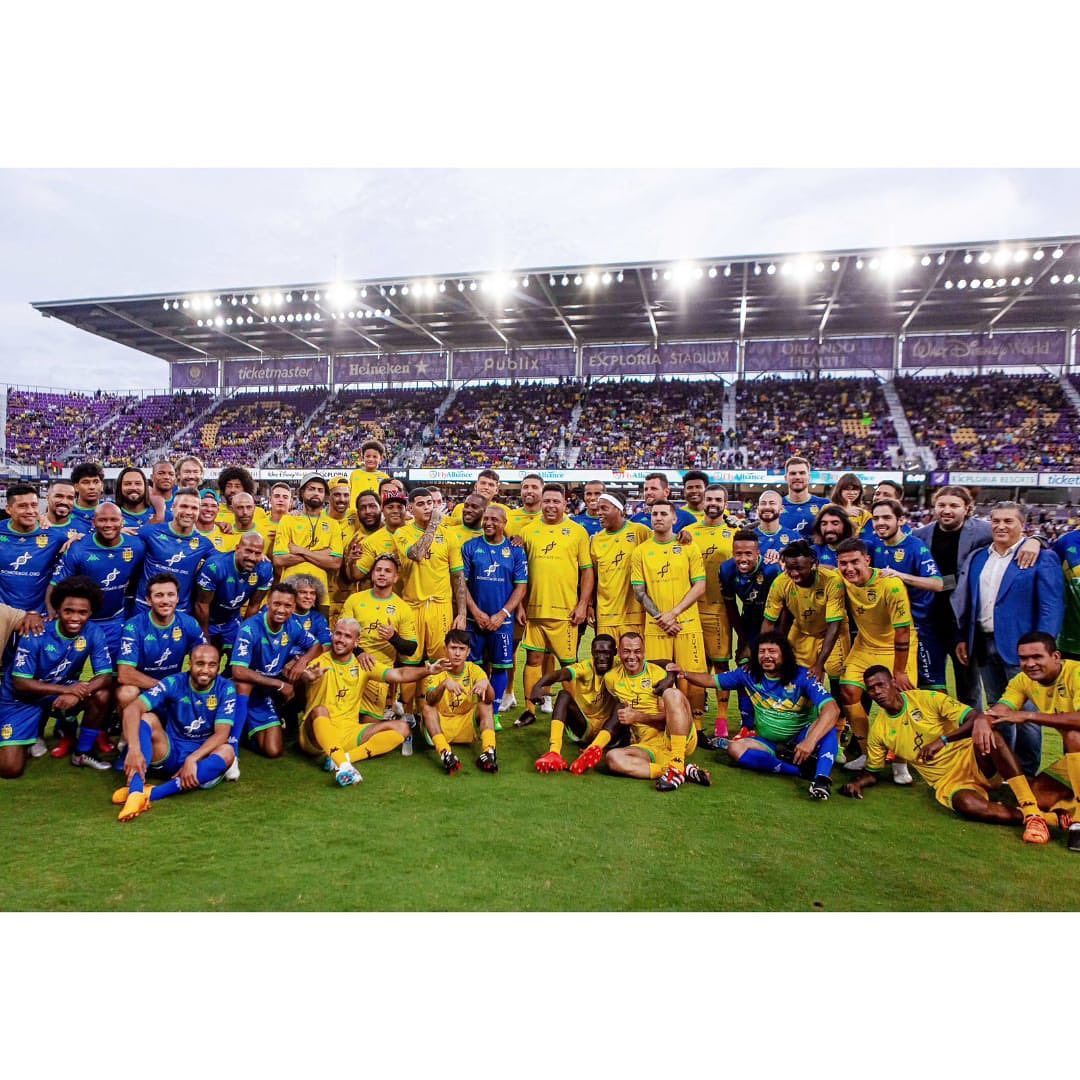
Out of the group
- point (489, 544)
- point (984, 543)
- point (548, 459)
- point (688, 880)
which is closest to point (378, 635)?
point (489, 544)

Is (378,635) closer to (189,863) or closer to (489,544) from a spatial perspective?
(489,544)

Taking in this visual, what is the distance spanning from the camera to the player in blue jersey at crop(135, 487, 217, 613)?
17.5 feet

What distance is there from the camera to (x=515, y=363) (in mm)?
34531

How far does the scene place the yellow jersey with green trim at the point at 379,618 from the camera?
5.38 meters

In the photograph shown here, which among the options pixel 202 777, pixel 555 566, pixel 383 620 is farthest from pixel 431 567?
pixel 202 777

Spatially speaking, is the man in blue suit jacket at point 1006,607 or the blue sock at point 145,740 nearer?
the blue sock at point 145,740

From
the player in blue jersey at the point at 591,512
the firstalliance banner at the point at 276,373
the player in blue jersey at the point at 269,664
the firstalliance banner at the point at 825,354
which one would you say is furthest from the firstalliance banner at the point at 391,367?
the player in blue jersey at the point at 269,664

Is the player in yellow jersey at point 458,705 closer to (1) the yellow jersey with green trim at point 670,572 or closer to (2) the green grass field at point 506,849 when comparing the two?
(2) the green grass field at point 506,849

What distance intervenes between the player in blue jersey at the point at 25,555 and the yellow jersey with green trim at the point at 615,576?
14.2 ft

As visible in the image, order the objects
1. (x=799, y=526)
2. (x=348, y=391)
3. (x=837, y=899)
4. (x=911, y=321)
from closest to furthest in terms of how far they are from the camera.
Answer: (x=837, y=899), (x=799, y=526), (x=911, y=321), (x=348, y=391)

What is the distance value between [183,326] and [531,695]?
116 ft

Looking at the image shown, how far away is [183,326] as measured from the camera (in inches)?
1326

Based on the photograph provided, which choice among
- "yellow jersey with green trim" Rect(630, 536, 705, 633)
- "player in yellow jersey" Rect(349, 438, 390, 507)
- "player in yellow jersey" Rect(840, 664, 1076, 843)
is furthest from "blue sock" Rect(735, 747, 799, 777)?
"player in yellow jersey" Rect(349, 438, 390, 507)

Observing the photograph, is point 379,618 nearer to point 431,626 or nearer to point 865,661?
point 431,626
